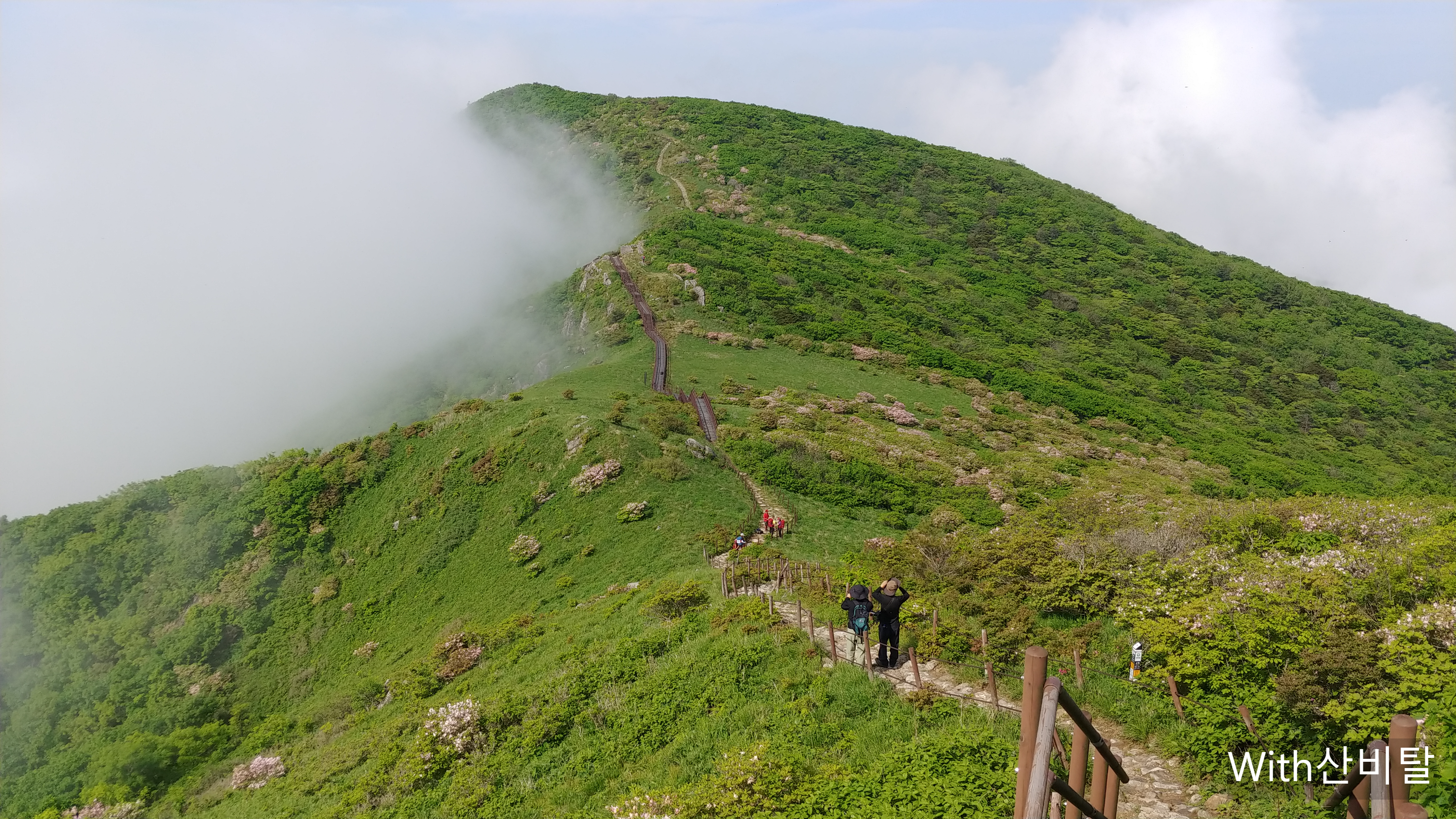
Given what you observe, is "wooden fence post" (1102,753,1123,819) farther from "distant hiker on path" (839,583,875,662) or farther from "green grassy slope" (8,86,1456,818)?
"distant hiker on path" (839,583,875,662)

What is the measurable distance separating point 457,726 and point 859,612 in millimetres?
9654

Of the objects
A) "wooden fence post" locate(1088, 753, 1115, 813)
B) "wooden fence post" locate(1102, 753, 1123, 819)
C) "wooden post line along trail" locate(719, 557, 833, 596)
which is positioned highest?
"wooden fence post" locate(1088, 753, 1115, 813)

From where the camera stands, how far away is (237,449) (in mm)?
87938

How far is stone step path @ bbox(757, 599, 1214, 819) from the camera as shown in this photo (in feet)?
35.4

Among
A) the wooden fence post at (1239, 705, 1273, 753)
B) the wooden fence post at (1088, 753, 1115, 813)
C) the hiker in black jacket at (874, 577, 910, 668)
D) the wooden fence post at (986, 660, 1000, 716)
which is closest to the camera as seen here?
the wooden fence post at (1088, 753, 1115, 813)

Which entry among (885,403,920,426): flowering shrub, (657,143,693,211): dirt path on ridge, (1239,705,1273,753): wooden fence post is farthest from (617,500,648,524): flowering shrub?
(657,143,693,211): dirt path on ridge

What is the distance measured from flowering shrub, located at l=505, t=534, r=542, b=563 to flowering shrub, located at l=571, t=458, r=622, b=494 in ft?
8.93

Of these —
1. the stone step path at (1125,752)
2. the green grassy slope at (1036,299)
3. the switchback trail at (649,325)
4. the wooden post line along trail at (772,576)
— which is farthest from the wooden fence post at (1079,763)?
the green grassy slope at (1036,299)

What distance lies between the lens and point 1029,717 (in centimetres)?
397

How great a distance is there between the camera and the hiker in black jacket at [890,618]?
50.0ft

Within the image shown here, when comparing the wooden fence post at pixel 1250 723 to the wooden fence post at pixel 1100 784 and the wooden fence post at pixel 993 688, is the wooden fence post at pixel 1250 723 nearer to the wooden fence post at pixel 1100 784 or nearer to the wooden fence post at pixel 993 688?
the wooden fence post at pixel 993 688

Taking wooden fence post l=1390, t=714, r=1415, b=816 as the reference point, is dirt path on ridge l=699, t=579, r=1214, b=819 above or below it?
below

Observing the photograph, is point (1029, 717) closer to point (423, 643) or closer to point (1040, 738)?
point (1040, 738)

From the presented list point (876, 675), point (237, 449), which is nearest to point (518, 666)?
point (876, 675)
